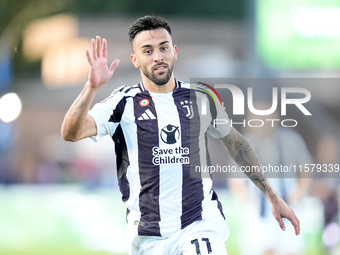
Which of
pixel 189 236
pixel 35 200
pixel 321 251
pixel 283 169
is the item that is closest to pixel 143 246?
pixel 189 236

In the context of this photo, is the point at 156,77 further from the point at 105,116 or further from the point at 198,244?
the point at 198,244

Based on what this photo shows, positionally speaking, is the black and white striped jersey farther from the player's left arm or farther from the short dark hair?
the short dark hair

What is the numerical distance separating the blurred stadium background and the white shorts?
239 cm

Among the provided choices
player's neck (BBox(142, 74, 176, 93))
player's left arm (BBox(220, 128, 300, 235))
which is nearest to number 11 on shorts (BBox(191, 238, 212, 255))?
player's left arm (BBox(220, 128, 300, 235))

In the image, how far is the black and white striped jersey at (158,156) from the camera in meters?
2.13

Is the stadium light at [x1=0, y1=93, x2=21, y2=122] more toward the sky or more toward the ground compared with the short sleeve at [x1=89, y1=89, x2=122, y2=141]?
more toward the sky

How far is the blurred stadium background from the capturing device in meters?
4.67

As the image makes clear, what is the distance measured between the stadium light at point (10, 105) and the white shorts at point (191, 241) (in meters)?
4.07

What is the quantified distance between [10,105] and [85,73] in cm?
112

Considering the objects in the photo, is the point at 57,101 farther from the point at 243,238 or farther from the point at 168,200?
the point at 168,200

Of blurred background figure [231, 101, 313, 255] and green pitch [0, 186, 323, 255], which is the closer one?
blurred background figure [231, 101, 313, 255]

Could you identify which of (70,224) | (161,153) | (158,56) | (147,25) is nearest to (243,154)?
(161,153)

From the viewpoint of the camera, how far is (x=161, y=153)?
2.18 meters

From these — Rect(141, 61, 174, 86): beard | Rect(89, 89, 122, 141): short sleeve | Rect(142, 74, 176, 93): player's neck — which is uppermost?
Rect(141, 61, 174, 86): beard
